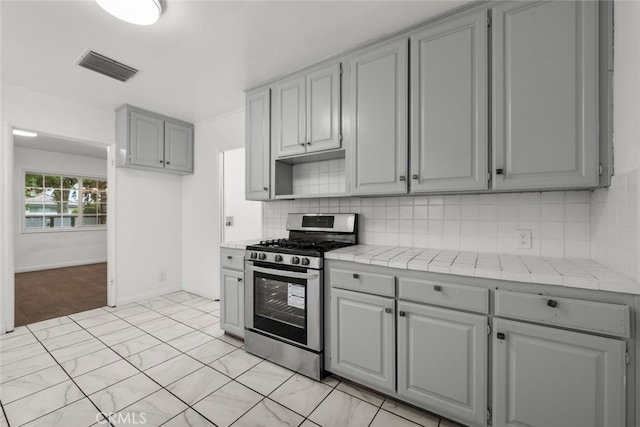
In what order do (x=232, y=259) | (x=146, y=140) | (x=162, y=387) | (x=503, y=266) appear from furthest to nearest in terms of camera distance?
(x=146, y=140), (x=232, y=259), (x=162, y=387), (x=503, y=266)

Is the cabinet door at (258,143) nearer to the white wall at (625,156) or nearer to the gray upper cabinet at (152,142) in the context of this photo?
the gray upper cabinet at (152,142)

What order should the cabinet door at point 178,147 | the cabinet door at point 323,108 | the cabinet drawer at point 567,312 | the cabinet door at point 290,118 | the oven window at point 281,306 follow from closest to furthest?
the cabinet drawer at point 567,312
the oven window at point 281,306
the cabinet door at point 323,108
the cabinet door at point 290,118
the cabinet door at point 178,147

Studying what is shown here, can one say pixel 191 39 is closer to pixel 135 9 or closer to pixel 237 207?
pixel 135 9

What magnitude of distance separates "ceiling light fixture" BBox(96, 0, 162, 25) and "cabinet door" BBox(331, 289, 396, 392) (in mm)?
2103

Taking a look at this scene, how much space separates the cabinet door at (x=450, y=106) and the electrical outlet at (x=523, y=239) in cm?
49

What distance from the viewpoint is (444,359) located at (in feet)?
5.07

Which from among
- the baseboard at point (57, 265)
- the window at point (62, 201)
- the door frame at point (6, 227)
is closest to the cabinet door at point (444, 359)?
the door frame at point (6, 227)

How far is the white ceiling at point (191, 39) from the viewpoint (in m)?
1.78

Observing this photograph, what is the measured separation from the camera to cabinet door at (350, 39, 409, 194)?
196cm

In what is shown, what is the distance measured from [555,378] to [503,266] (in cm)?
53

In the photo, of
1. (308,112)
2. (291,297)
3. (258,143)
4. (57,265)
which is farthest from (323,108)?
(57,265)

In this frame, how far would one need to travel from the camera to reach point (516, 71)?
1.59m

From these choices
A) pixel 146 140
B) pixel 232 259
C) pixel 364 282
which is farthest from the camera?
pixel 146 140

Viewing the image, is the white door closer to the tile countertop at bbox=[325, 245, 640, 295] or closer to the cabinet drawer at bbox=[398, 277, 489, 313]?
the tile countertop at bbox=[325, 245, 640, 295]
